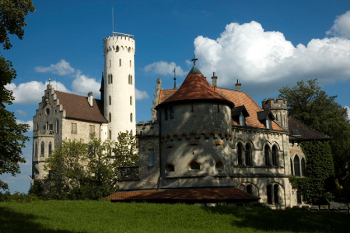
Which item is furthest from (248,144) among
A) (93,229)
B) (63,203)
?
(93,229)

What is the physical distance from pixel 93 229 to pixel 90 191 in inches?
916

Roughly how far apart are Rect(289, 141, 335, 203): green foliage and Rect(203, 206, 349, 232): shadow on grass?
13.5 metres

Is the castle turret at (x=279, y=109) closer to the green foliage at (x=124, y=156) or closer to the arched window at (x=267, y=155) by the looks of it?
the arched window at (x=267, y=155)

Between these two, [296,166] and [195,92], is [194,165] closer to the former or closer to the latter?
[195,92]

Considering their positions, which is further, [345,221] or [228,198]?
[228,198]

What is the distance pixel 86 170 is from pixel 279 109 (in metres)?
22.3

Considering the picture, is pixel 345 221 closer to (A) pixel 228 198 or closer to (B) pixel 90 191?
(A) pixel 228 198

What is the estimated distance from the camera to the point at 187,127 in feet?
96.7

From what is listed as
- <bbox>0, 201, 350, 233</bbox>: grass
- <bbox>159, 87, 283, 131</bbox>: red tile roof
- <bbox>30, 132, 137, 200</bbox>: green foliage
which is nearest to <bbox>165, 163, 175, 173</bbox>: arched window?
<bbox>0, 201, 350, 233</bbox>: grass

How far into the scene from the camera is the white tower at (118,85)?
210ft

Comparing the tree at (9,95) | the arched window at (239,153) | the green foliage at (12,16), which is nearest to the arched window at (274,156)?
the arched window at (239,153)

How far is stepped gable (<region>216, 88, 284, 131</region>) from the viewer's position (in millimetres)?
36156

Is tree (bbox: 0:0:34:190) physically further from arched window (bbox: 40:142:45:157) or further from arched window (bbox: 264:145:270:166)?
arched window (bbox: 40:142:45:157)

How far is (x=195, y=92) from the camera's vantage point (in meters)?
30.1
